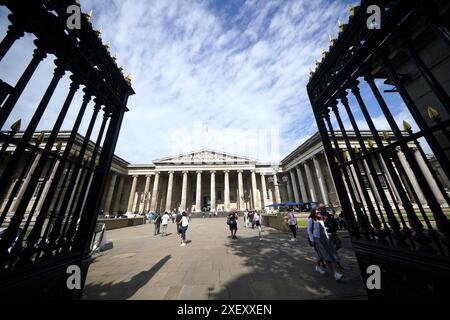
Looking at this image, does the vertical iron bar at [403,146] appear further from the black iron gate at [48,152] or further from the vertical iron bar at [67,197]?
the vertical iron bar at [67,197]

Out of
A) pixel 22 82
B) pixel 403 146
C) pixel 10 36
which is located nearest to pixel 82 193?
pixel 22 82

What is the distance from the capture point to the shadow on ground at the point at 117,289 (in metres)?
3.83

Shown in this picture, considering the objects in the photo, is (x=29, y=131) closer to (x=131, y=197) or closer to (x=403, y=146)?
(x=403, y=146)

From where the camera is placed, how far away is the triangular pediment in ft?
137

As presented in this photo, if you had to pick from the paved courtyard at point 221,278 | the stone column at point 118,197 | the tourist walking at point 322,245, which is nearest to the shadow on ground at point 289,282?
the paved courtyard at point 221,278

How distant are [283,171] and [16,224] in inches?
1764

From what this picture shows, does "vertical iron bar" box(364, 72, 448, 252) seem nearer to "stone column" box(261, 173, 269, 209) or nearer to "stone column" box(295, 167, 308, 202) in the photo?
"stone column" box(295, 167, 308, 202)

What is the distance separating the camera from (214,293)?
3.80m

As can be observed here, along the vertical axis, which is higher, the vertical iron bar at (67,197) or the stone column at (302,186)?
the stone column at (302,186)

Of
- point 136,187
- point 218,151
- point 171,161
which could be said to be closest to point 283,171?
point 218,151

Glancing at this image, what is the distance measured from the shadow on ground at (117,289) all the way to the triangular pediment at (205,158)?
36.9m

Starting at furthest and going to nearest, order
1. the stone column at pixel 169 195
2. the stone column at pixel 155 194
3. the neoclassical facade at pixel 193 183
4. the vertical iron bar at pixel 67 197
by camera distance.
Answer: the neoclassical facade at pixel 193 183 → the stone column at pixel 155 194 → the stone column at pixel 169 195 → the vertical iron bar at pixel 67 197

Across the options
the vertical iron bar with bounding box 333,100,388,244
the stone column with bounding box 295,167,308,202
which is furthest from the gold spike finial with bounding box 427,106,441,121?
the stone column with bounding box 295,167,308,202

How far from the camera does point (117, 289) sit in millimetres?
4152
